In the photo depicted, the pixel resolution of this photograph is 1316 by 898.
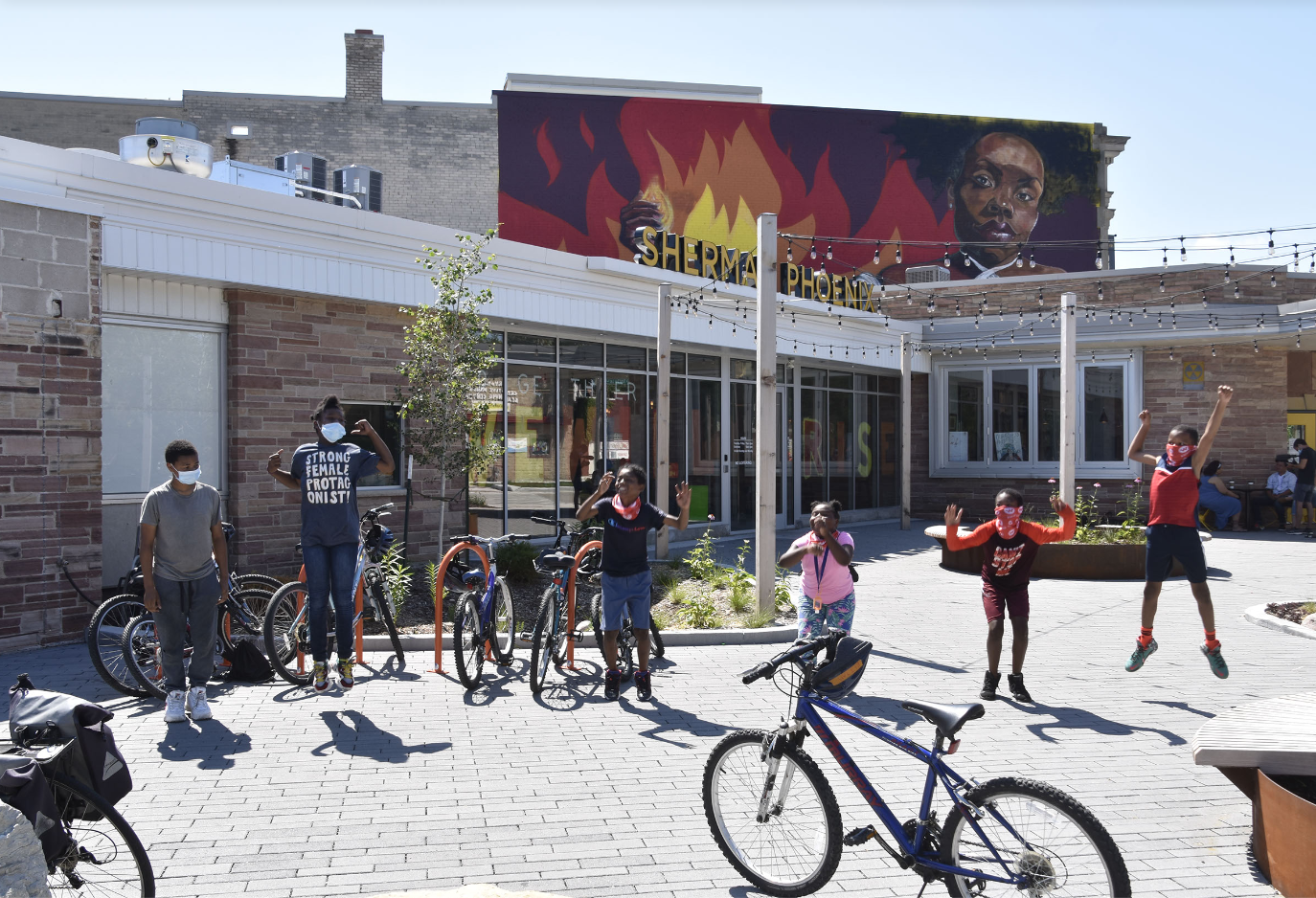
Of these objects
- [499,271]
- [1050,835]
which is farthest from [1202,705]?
[499,271]

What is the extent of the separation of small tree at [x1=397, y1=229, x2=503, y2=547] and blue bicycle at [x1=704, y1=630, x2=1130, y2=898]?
7.56 m

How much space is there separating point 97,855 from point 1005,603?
5.90 meters

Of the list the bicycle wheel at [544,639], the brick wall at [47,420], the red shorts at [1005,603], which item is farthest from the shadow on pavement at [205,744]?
the red shorts at [1005,603]

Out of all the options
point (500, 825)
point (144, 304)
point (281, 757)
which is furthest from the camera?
point (144, 304)

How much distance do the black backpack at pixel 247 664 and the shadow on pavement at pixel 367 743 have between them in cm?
124

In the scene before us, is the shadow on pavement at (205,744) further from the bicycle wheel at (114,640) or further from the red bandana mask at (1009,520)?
the red bandana mask at (1009,520)

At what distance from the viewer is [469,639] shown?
7895 millimetres

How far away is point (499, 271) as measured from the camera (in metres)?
13.7

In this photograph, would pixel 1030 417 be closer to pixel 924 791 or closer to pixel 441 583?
pixel 441 583

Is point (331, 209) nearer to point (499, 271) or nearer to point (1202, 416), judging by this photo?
point (499, 271)

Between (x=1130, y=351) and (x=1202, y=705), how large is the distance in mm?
15721

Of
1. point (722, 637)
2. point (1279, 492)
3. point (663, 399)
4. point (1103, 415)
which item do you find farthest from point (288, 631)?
point (1279, 492)

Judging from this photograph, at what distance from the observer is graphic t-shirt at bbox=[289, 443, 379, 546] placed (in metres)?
7.42

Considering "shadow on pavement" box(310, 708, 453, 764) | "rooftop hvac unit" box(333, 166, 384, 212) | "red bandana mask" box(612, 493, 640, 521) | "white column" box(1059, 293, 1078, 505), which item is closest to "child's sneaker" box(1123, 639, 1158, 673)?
"red bandana mask" box(612, 493, 640, 521)
